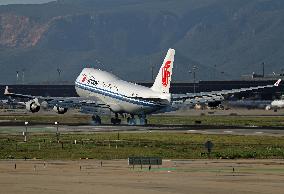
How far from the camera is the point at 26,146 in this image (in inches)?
3760

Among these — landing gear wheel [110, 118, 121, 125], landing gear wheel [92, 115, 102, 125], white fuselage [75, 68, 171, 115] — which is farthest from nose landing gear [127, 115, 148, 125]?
landing gear wheel [92, 115, 102, 125]

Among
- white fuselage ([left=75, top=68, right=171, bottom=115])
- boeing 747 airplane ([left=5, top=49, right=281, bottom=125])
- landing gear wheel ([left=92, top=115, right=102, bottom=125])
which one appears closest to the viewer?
boeing 747 airplane ([left=5, top=49, right=281, bottom=125])

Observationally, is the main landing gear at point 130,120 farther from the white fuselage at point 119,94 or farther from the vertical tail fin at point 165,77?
the vertical tail fin at point 165,77

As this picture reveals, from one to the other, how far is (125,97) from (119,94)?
2136 millimetres

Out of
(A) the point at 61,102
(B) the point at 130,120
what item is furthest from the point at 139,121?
(A) the point at 61,102

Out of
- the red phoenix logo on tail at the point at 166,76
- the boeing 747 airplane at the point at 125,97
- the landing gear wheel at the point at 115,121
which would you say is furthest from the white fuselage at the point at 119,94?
the landing gear wheel at the point at 115,121

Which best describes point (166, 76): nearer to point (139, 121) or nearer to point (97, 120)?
point (139, 121)

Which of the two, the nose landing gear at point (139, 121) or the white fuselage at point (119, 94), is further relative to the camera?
the nose landing gear at point (139, 121)

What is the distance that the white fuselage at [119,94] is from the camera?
144m

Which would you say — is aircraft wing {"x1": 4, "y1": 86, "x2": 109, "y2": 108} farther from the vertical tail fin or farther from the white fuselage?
the vertical tail fin

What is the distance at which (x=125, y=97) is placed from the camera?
495ft

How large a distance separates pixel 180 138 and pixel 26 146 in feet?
64.6

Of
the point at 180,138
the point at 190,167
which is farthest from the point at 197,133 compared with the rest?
the point at 190,167

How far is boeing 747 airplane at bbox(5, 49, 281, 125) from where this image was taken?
144m
